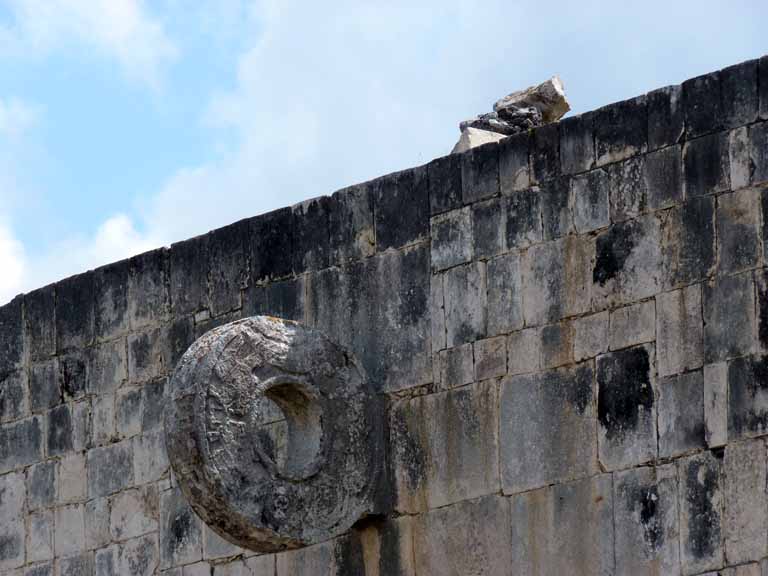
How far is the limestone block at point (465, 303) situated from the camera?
10.4 metres

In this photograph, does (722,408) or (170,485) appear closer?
(722,408)

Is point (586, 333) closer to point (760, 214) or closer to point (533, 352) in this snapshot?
point (533, 352)

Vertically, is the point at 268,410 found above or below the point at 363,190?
below

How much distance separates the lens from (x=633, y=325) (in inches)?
384

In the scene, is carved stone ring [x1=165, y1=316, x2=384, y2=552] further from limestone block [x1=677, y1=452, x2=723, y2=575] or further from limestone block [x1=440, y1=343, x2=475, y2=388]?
limestone block [x1=677, y1=452, x2=723, y2=575]

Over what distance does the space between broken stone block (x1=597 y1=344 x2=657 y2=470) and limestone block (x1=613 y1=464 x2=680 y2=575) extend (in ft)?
0.27

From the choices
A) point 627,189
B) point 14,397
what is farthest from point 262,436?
point 14,397

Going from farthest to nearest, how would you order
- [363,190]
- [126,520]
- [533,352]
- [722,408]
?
1. [126,520]
2. [363,190]
3. [533,352]
4. [722,408]

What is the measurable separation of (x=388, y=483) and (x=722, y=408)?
1.86 meters

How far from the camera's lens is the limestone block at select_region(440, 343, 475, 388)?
10.4 m

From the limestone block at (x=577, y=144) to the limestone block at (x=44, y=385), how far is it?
3542mm

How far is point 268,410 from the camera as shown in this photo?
11242mm

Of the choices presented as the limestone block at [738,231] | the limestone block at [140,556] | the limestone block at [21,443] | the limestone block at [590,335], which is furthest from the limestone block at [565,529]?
the limestone block at [21,443]

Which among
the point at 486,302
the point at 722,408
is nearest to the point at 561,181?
the point at 486,302
